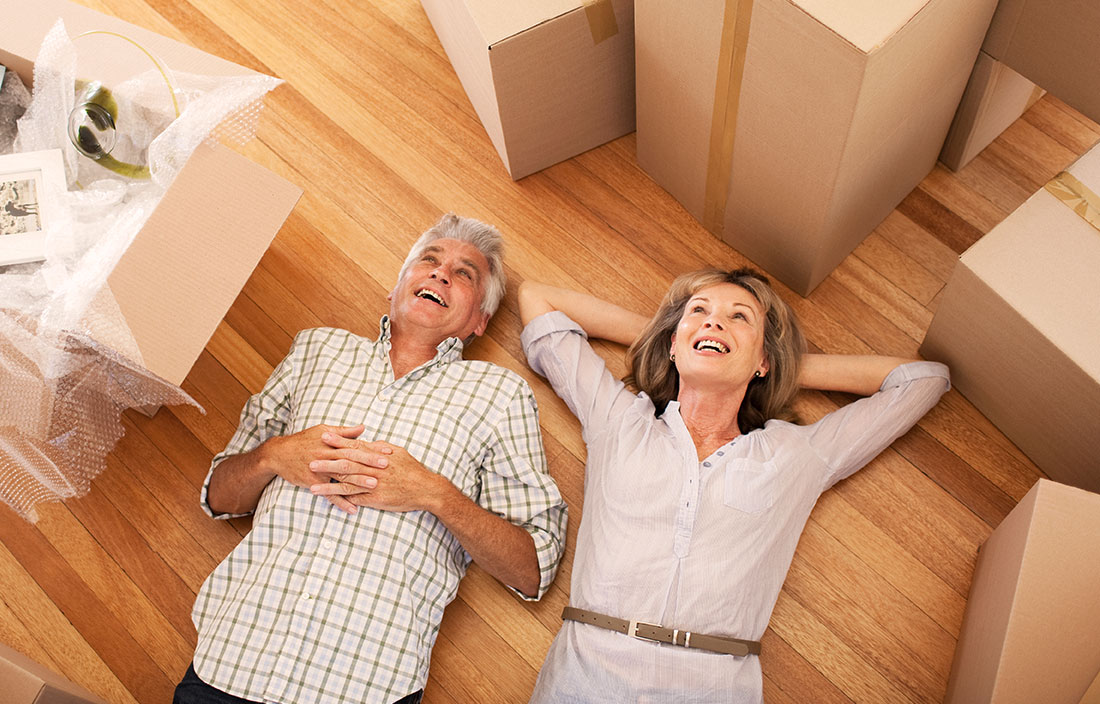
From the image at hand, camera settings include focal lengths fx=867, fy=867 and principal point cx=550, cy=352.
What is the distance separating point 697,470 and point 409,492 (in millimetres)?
515

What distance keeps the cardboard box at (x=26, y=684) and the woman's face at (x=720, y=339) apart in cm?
116

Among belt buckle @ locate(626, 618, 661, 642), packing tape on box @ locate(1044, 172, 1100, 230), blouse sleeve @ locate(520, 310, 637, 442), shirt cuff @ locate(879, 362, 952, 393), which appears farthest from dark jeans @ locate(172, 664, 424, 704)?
packing tape on box @ locate(1044, 172, 1100, 230)

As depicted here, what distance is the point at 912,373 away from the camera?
170 cm

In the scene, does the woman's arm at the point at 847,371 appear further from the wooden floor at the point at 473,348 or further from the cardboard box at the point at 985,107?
the cardboard box at the point at 985,107

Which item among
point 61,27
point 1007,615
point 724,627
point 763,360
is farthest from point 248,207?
point 1007,615

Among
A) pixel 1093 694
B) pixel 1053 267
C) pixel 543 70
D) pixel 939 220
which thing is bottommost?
pixel 1093 694

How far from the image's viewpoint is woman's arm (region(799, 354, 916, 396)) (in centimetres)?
174

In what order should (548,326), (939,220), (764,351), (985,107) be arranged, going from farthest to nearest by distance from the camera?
(939,220)
(985,107)
(548,326)
(764,351)

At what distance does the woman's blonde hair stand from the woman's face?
0.03m

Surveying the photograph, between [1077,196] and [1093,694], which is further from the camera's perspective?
[1077,196]

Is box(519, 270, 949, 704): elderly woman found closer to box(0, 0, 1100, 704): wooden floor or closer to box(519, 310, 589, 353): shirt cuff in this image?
box(519, 310, 589, 353): shirt cuff

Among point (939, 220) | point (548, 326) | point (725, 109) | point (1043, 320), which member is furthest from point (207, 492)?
point (939, 220)

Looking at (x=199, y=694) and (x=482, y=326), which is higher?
(x=482, y=326)

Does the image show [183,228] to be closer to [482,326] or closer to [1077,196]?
[482,326]
